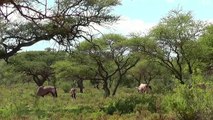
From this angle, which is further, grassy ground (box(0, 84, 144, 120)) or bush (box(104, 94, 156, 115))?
bush (box(104, 94, 156, 115))

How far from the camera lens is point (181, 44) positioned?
1270 inches

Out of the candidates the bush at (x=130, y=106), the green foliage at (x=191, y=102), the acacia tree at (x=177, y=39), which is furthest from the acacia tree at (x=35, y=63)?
the green foliage at (x=191, y=102)

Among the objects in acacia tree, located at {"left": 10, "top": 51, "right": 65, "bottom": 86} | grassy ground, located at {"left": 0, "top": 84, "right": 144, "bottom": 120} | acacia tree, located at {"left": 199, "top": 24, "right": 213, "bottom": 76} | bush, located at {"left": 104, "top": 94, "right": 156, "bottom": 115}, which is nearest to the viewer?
grassy ground, located at {"left": 0, "top": 84, "right": 144, "bottom": 120}

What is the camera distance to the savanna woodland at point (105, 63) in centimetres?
739

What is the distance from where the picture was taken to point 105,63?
134 feet

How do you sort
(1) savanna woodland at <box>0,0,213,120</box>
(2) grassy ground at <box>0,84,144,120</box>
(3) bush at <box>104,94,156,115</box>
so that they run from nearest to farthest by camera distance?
1. (1) savanna woodland at <box>0,0,213,120</box>
2. (2) grassy ground at <box>0,84,144,120</box>
3. (3) bush at <box>104,94,156,115</box>

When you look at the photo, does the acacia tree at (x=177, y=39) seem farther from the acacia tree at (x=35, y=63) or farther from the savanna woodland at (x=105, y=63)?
the acacia tree at (x=35, y=63)

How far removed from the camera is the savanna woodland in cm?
739

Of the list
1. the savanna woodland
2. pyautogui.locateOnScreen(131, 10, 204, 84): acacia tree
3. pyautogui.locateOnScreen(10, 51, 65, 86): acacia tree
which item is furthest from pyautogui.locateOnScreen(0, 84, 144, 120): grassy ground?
pyautogui.locateOnScreen(10, 51, 65, 86): acacia tree

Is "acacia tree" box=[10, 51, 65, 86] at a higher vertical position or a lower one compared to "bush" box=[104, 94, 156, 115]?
higher

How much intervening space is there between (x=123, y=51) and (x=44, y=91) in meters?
10.9

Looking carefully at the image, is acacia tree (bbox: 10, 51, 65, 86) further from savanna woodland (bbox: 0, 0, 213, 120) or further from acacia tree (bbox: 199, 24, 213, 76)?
acacia tree (bbox: 199, 24, 213, 76)

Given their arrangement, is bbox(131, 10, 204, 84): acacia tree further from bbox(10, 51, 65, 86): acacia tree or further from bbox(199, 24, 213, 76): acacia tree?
bbox(10, 51, 65, 86): acacia tree

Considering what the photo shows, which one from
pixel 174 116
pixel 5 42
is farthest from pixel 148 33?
pixel 174 116
